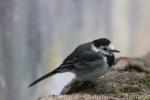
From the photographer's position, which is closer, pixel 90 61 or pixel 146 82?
pixel 146 82

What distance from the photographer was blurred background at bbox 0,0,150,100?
4.61 m

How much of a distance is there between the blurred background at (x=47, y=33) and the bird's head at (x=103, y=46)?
32.2 inches

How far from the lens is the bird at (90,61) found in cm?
389

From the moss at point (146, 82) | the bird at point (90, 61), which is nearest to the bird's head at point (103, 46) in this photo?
the bird at point (90, 61)

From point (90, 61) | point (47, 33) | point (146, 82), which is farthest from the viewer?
point (47, 33)

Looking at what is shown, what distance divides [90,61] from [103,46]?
0.14m

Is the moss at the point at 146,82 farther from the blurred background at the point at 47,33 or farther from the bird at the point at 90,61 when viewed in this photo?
the blurred background at the point at 47,33

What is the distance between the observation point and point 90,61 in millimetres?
3939

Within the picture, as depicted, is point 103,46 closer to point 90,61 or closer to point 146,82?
point 90,61

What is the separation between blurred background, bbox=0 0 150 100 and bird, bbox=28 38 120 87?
773 millimetres

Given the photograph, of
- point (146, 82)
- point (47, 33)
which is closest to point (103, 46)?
point (146, 82)

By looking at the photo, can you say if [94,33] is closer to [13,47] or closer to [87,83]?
[13,47]

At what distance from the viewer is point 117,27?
4996 mm

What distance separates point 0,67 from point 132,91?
1.36 meters
